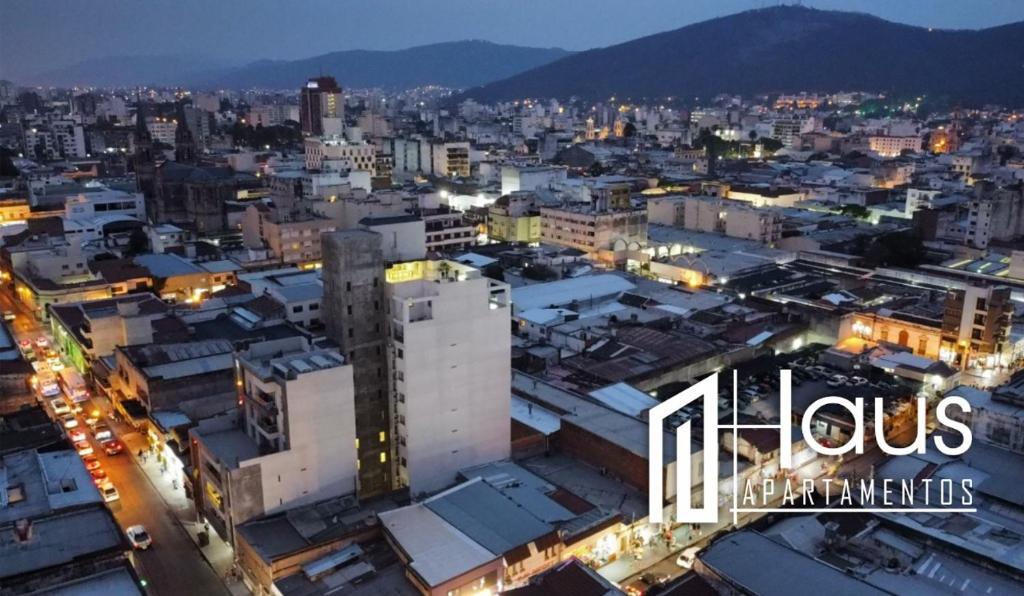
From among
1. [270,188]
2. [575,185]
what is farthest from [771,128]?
→ [270,188]

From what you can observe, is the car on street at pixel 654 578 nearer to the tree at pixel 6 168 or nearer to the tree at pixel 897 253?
the tree at pixel 897 253

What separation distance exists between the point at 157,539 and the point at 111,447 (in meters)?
5.81

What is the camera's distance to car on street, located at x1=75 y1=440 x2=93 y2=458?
75.0ft

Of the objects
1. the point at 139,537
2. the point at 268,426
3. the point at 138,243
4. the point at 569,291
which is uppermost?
the point at 138,243

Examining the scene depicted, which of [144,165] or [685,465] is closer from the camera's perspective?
[685,465]

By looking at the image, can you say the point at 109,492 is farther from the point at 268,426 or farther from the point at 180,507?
the point at 268,426

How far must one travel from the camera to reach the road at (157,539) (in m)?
17.0

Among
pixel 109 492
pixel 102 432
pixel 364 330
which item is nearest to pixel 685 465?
pixel 364 330

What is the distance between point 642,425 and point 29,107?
508 feet

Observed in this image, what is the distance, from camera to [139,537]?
60.3 feet

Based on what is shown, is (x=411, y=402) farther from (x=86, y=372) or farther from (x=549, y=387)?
(x=86, y=372)

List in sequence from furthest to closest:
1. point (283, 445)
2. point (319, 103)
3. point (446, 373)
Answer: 1. point (319, 103)
2. point (446, 373)
3. point (283, 445)

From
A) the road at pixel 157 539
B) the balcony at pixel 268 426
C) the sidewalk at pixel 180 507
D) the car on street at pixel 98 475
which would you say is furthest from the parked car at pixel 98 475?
the balcony at pixel 268 426

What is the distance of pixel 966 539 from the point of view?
16281 mm
